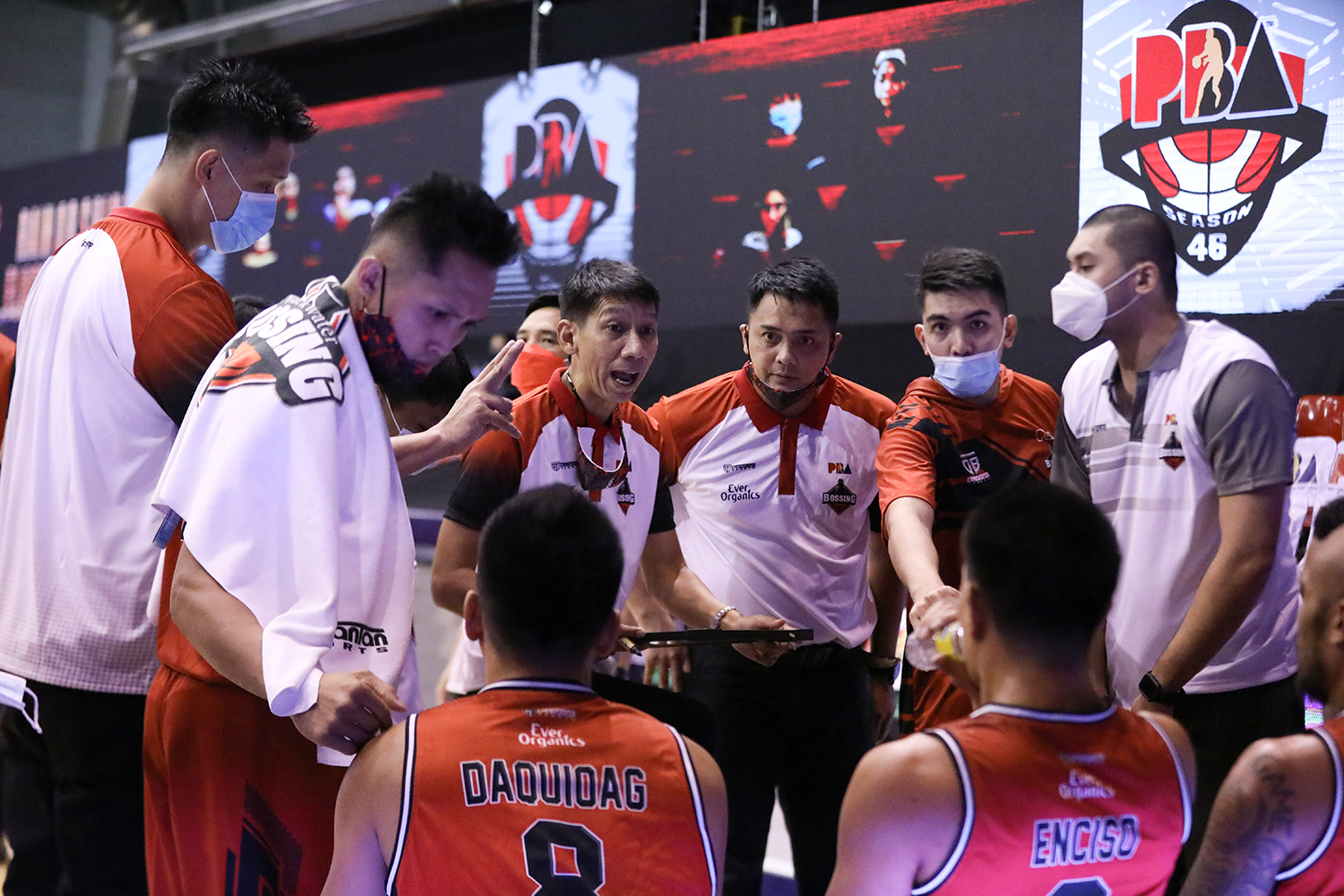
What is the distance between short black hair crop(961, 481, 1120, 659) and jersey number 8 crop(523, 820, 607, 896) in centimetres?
61

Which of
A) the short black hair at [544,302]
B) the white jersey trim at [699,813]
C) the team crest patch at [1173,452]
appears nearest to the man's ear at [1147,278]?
the team crest patch at [1173,452]

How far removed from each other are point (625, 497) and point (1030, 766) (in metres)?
1.62

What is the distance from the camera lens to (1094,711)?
1.49m

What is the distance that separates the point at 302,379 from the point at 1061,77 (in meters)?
2.87

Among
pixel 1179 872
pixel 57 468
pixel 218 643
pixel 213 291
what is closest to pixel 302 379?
pixel 218 643

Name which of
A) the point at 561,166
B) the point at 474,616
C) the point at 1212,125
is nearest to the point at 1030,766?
the point at 474,616

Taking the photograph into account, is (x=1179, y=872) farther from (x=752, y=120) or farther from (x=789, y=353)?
(x=752, y=120)

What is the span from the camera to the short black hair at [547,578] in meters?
1.51

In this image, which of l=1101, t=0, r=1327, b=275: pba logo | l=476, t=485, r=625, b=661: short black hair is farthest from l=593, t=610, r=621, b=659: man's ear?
l=1101, t=0, r=1327, b=275: pba logo

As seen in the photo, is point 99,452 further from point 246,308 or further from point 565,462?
point 246,308

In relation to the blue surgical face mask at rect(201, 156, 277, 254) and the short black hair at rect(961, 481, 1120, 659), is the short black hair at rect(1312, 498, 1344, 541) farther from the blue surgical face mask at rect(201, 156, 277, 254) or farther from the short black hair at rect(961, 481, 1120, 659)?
the blue surgical face mask at rect(201, 156, 277, 254)

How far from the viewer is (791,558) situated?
3064 millimetres

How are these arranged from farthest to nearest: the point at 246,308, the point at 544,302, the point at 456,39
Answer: the point at 456,39 < the point at 544,302 < the point at 246,308

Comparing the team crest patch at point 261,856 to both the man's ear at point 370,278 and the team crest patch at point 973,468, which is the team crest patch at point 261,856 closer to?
the man's ear at point 370,278
